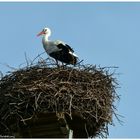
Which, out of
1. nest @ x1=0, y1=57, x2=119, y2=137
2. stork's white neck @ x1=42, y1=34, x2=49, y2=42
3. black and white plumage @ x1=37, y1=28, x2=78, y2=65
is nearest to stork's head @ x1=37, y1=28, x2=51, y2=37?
stork's white neck @ x1=42, y1=34, x2=49, y2=42

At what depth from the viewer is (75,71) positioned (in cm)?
825

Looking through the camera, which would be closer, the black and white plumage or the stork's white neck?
the black and white plumage

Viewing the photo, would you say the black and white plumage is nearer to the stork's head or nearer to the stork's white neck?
the stork's white neck

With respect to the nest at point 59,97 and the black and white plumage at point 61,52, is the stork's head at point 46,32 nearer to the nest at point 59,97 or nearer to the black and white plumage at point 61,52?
the black and white plumage at point 61,52

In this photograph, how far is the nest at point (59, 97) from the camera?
755cm

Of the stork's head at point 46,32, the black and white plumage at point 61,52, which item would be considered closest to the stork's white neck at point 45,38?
the stork's head at point 46,32

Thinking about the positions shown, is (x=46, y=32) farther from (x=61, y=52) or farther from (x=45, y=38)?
(x=61, y=52)

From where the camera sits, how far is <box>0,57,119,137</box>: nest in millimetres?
7547

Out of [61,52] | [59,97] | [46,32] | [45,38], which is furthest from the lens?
[46,32]

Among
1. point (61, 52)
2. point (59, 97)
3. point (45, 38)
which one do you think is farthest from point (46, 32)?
point (59, 97)

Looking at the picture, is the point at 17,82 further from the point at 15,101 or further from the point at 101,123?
the point at 101,123

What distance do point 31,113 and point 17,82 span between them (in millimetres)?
643

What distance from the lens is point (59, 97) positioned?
25.1 feet

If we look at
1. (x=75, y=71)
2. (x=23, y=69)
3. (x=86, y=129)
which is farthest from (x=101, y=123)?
(x=23, y=69)
